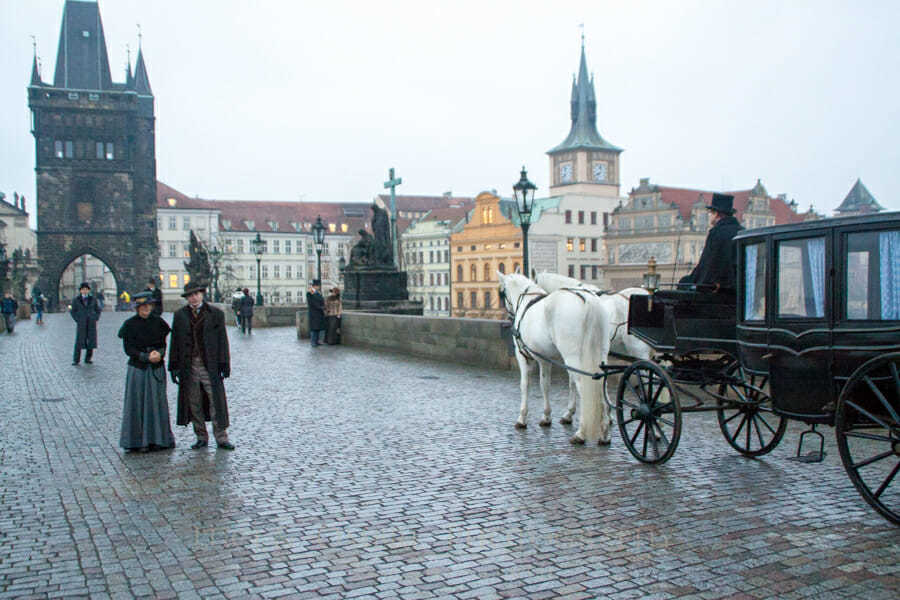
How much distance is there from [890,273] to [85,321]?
16.9 metres

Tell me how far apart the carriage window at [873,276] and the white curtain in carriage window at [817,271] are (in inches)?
7.2

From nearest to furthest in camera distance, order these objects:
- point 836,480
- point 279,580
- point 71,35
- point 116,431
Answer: point 279,580, point 836,480, point 116,431, point 71,35

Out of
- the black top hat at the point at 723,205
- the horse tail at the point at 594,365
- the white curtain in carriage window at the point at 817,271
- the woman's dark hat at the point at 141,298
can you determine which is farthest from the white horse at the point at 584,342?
the woman's dark hat at the point at 141,298

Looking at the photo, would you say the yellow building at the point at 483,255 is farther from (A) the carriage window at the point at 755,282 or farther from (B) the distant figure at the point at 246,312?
(A) the carriage window at the point at 755,282

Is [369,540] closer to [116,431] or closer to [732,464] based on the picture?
[732,464]

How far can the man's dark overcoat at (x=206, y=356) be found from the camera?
325 inches

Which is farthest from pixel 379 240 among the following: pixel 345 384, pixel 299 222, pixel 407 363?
pixel 299 222

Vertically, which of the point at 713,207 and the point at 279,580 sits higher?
the point at 713,207

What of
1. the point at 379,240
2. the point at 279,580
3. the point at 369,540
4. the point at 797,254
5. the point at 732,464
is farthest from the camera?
the point at 379,240

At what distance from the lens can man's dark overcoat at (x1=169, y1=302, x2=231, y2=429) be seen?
8.26 m

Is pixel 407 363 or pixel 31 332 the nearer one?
pixel 407 363

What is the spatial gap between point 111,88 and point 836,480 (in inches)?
3135

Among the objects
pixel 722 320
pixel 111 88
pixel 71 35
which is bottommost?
pixel 722 320

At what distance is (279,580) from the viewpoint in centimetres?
457
